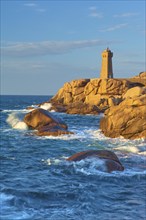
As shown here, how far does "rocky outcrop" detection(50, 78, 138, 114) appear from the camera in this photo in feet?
213

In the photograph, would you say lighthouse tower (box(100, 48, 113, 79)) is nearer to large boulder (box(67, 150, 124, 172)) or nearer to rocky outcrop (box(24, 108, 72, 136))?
rocky outcrop (box(24, 108, 72, 136))

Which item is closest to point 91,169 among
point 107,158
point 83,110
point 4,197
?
point 107,158

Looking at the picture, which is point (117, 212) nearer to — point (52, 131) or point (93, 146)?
point (93, 146)

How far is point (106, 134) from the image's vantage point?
30.2m

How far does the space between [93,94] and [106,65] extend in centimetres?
1438

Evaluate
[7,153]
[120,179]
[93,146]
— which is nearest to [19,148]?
[7,153]

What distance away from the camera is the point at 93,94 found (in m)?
71.0

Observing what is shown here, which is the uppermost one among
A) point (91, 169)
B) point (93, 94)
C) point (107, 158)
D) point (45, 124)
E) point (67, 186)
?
point (93, 94)

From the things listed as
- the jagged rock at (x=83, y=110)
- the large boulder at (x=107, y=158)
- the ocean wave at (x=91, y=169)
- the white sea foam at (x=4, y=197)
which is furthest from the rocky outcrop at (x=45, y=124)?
the jagged rock at (x=83, y=110)

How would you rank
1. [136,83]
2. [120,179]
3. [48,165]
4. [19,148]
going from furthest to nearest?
[136,83], [19,148], [48,165], [120,179]

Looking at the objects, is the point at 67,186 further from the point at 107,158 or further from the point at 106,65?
the point at 106,65

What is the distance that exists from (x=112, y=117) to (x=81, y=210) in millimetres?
18848

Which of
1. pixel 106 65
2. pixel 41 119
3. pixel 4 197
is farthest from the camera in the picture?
pixel 106 65

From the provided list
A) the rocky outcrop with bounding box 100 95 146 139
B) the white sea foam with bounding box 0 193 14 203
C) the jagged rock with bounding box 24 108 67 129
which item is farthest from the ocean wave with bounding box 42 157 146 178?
the jagged rock with bounding box 24 108 67 129
